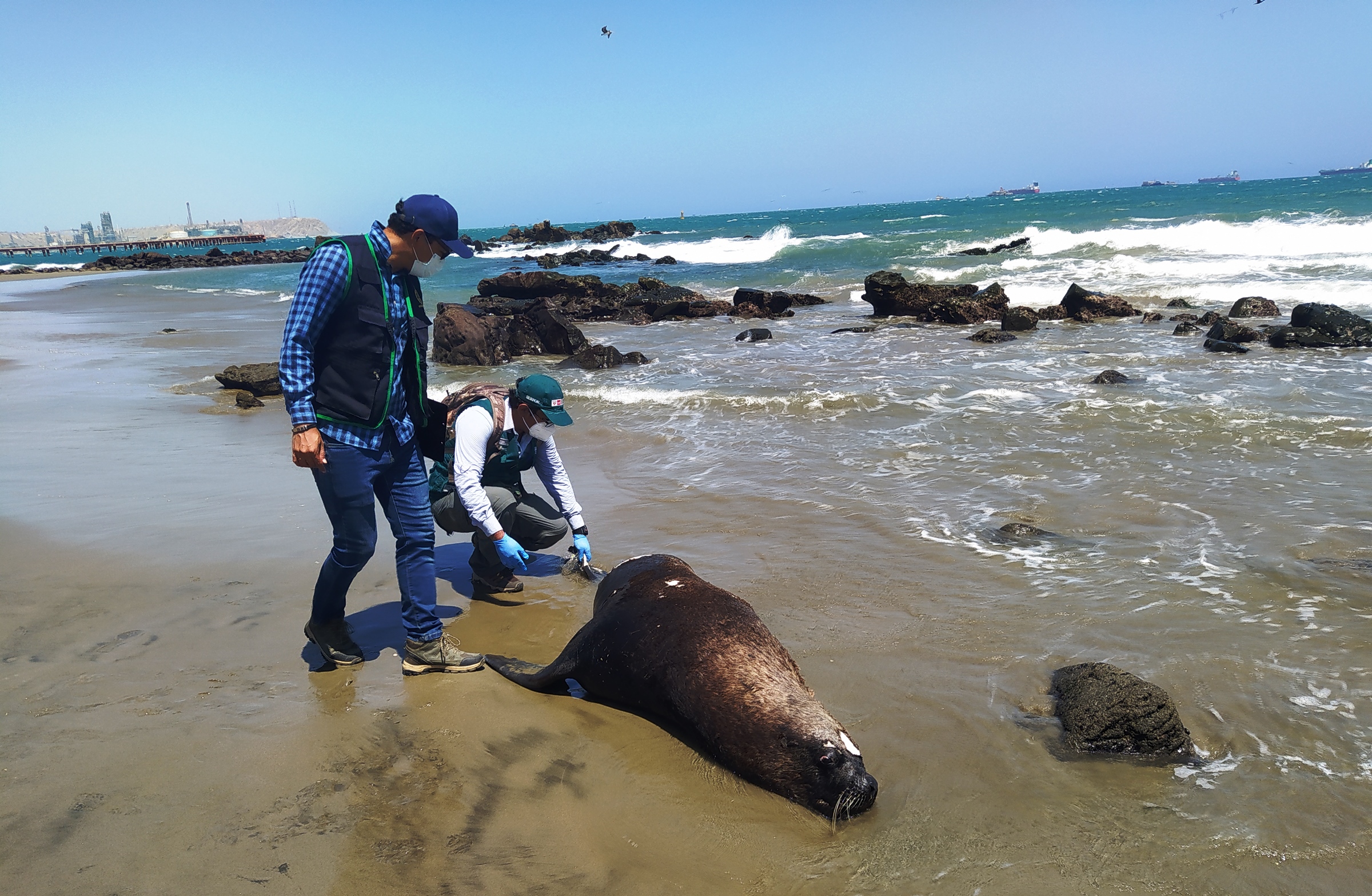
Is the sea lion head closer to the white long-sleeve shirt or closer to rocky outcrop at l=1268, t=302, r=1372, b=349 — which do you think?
the white long-sleeve shirt

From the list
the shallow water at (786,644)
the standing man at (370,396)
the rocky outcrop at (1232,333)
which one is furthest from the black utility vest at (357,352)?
the rocky outcrop at (1232,333)

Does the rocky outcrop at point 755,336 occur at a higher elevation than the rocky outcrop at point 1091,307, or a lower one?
lower

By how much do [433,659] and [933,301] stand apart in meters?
16.6

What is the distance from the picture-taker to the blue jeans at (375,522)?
3.49 meters

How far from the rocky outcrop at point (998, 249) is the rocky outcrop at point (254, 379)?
Result: 29326 mm

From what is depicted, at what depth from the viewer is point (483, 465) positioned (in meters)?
4.45

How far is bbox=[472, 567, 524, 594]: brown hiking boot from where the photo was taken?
4969mm

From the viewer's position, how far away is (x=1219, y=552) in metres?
5.16

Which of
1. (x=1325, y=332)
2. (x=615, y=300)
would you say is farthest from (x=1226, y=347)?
(x=615, y=300)

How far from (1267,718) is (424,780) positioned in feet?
10.7

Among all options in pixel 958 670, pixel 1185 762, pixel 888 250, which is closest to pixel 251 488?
pixel 958 670

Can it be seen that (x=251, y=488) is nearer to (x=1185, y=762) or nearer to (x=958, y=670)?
(x=958, y=670)

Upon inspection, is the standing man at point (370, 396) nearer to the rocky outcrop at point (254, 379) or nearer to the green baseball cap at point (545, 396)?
the green baseball cap at point (545, 396)

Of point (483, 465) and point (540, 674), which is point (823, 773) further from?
point (483, 465)
